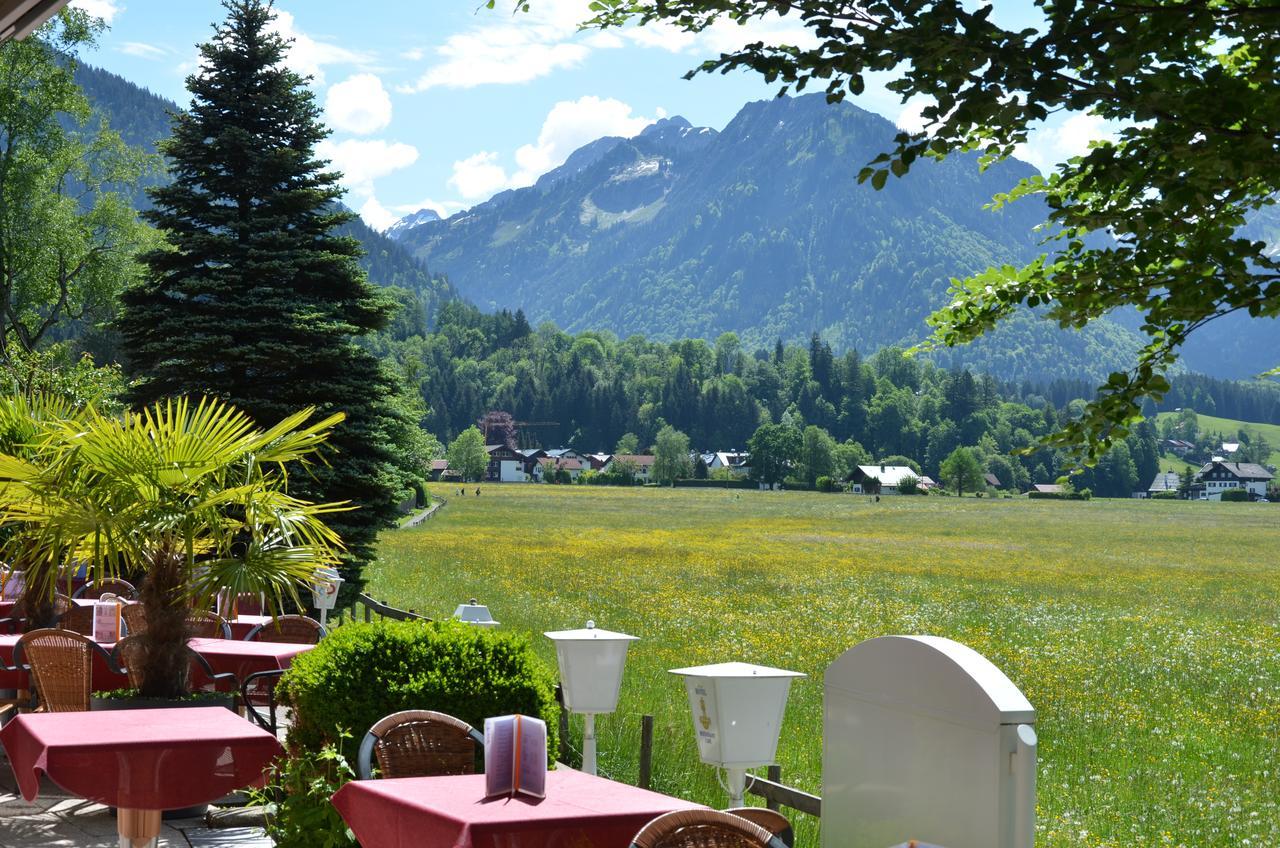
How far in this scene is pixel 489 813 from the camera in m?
4.61

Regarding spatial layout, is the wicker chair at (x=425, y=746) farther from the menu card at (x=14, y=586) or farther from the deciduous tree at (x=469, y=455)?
the deciduous tree at (x=469, y=455)

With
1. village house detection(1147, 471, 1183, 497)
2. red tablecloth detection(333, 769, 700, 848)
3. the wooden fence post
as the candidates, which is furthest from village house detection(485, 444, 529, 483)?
red tablecloth detection(333, 769, 700, 848)

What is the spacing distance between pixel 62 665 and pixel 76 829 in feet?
3.32

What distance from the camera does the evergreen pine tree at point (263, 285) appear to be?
20.5m

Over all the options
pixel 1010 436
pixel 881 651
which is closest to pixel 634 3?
pixel 881 651

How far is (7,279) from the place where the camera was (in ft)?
119

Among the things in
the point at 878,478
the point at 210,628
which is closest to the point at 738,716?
the point at 210,628

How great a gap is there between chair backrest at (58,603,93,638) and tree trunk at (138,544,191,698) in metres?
2.73

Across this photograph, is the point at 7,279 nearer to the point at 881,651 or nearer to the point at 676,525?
the point at 881,651

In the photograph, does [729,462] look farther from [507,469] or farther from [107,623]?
[107,623]

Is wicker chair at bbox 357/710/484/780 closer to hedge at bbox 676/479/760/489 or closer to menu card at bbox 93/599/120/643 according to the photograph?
menu card at bbox 93/599/120/643

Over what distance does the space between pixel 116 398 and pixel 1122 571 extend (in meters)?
33.9

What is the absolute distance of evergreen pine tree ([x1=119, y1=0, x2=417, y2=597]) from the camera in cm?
2055

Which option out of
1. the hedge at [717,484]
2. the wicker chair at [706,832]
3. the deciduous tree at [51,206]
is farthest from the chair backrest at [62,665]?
the hedge at [717,484]
